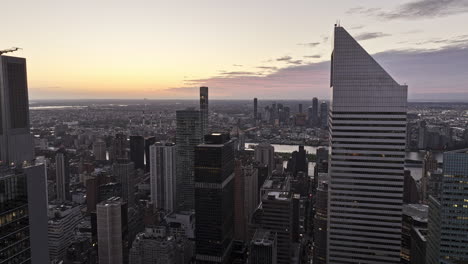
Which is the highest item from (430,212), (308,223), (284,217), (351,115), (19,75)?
(19,75)

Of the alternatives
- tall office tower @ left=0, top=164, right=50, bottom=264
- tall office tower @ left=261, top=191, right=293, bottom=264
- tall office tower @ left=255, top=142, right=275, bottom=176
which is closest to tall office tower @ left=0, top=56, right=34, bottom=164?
tall office tower @ left=0, top=164, right=50, bottom=264

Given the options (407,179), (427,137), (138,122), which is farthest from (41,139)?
(427,137)

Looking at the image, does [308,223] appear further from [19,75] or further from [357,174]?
[19,75]

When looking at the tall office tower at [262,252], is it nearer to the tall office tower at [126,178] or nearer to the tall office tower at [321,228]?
the tall office tower at [321,228]

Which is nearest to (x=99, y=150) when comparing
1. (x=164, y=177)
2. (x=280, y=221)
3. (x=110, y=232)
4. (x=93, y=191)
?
(x=164, y=177)

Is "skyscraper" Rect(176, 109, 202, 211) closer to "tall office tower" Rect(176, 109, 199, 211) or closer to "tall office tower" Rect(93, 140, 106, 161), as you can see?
"tall office tower" Rect(176, 109, 199, 211)

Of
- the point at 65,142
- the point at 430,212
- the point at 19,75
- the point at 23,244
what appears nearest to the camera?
the point at 23,244

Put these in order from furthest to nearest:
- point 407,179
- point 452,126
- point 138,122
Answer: point 138,122 → point 452,126 → point 407,179
